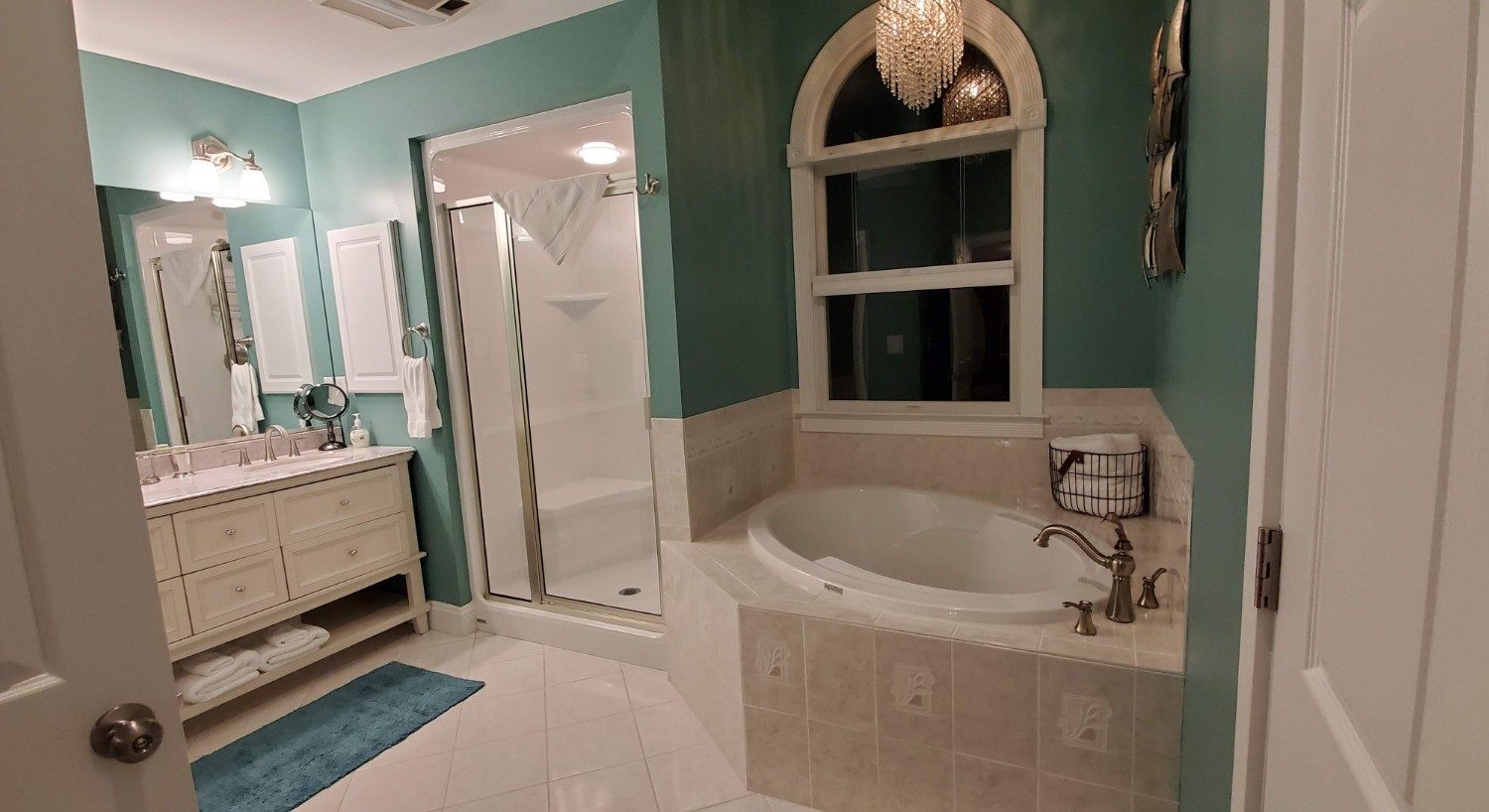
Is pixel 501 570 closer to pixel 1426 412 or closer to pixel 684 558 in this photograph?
pixel 684 558

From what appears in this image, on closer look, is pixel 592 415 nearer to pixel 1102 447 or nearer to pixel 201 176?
pixel 201 176

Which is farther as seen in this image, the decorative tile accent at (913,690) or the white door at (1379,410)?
the decorative tile accent at (913,690)

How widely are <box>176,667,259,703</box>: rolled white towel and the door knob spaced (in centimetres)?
205

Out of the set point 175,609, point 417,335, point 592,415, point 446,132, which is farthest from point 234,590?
point 446,132

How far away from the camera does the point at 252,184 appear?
2893mm

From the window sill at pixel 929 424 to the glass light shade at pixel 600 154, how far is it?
1414 mm

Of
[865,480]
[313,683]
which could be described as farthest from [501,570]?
[865,480]

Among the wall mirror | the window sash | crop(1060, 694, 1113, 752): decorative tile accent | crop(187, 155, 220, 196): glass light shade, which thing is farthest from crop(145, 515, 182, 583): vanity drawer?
crop(1060, 694, 1113, 752): decorative tile accent

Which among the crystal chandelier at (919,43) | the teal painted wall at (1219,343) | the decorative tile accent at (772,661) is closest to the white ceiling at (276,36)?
the crystal chandelier at (919,43)

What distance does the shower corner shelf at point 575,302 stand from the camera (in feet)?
9.71

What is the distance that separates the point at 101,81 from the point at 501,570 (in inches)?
98.7

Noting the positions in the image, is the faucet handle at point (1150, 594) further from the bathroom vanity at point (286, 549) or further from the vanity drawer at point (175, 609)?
the vanity drawer at point (175, 609)

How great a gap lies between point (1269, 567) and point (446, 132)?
3.11m

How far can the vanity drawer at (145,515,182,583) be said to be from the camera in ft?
7.06
